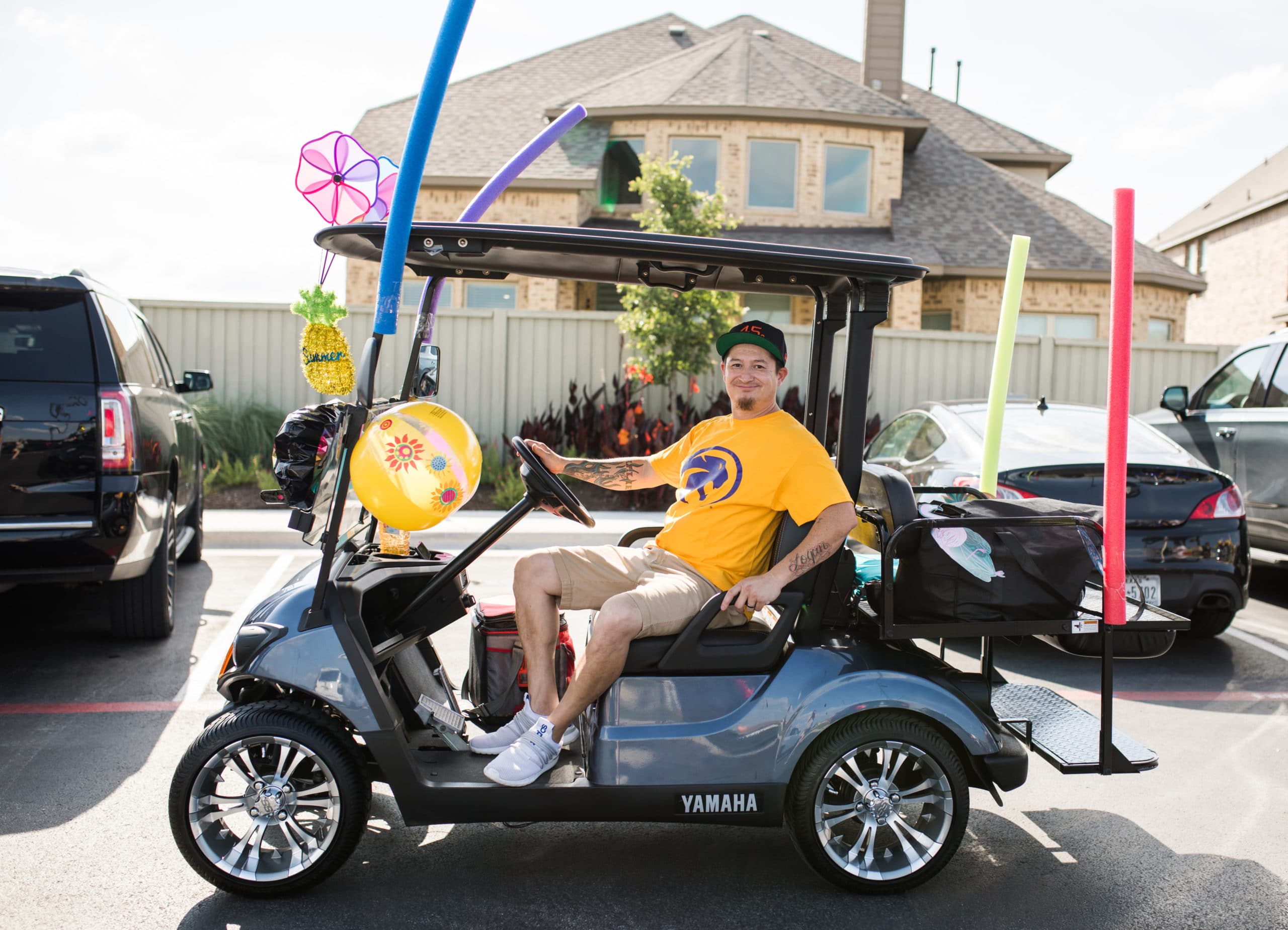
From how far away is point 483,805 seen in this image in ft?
9.29

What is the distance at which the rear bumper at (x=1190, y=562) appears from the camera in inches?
210

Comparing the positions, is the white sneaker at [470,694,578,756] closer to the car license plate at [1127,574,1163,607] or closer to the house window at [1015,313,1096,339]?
the car license plate at [1127,574,1163,607]

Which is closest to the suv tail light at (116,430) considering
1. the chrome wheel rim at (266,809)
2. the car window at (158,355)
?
A: the car window at (158,355)

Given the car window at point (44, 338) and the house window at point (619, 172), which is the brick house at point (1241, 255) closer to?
the house window at point (619, 172)

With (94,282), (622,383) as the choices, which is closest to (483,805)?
(94,282)

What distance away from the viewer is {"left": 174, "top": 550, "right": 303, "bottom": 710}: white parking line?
4.75 metres

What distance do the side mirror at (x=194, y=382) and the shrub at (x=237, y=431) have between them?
13.2ft

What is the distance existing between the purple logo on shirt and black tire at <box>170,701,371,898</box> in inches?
52.4

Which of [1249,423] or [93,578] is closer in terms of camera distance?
[93,578]

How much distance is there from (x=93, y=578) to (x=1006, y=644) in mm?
4979

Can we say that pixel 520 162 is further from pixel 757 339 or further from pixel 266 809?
pixel 266 809

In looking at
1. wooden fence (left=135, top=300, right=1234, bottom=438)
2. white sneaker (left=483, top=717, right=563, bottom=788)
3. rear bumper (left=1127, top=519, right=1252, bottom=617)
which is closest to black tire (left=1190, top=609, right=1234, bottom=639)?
rear bumper (left=1127, top=519, right=1252, bottom=617)

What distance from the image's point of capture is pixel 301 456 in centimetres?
277

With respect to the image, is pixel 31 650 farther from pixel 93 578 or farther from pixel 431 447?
pixel 431 447
